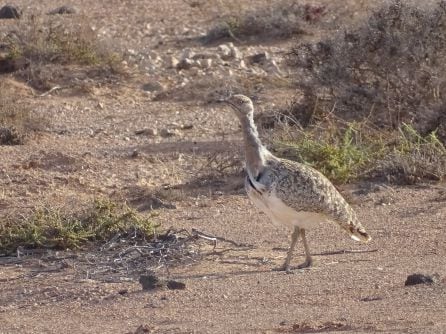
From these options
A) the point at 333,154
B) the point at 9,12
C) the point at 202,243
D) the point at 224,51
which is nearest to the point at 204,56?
the point at 224,51

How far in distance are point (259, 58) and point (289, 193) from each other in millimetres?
8761

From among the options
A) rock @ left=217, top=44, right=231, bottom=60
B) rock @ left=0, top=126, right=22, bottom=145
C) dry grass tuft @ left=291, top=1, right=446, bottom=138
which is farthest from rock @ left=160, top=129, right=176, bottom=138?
rock @ left=217, top=44, right=231, bottom=60

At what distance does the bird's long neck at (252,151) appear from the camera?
820 cm

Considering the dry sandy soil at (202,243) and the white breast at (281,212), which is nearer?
the dry sandy soil at (202,243)

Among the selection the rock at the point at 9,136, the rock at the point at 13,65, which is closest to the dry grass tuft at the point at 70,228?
the rock at the point at 9,136

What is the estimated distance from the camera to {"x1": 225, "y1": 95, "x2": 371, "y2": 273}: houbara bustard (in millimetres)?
8039

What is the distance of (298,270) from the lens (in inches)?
321

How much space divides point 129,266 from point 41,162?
3.56m

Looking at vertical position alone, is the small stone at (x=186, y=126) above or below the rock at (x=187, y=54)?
above

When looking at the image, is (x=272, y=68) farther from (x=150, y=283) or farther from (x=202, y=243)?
(x=150, y=283)

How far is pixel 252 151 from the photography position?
8.27 meters

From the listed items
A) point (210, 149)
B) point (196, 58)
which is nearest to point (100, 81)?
point (196, 58)

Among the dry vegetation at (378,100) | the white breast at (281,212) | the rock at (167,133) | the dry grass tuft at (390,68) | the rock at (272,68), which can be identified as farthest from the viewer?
the rock at (272,68)

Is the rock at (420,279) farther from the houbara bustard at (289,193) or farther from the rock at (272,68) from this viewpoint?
the rock at (272,68)
